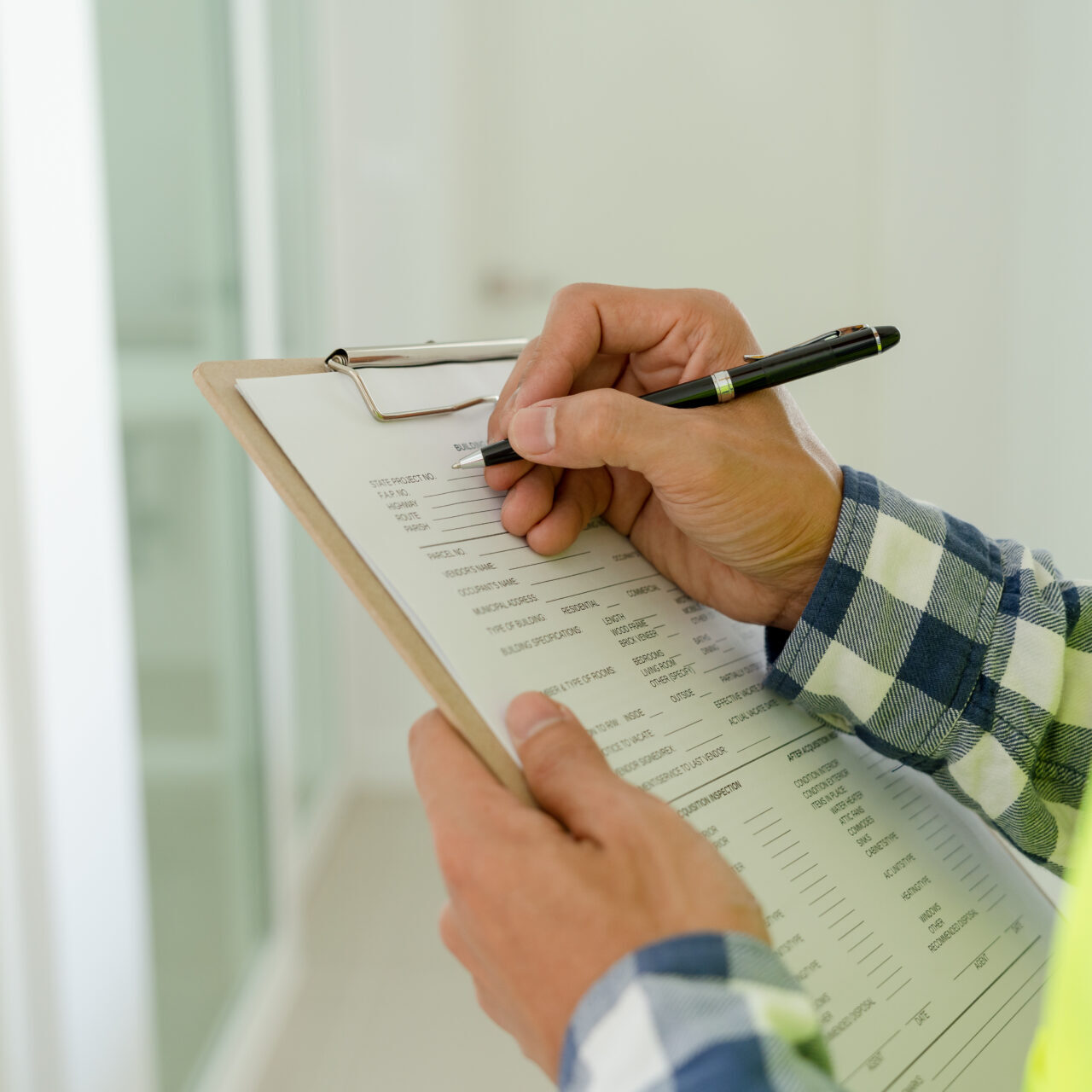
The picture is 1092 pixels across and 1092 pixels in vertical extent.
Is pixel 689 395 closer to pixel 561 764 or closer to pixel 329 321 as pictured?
pixel 561 764

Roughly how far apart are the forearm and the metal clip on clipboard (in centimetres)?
23

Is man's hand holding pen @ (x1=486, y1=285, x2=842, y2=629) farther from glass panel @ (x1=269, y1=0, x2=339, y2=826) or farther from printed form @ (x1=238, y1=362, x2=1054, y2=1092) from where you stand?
glass panel @ (x1=269, y1=0, x2=339, y2=826)

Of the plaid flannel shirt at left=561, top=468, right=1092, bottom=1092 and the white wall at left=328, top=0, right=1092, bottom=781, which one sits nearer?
the plaid flannel shirt at left=561, top=468, right=1092, bottom=1092

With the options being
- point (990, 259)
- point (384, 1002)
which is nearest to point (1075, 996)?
point (384, 1002)

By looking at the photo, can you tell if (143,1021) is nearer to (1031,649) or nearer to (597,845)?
(597,845)

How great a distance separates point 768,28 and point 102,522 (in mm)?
1521

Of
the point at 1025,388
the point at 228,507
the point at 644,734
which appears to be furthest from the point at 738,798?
the point at 1025,388

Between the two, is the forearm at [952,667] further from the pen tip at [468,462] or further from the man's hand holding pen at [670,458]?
the pen tip at [468,462]

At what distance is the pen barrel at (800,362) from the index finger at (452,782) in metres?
0.26

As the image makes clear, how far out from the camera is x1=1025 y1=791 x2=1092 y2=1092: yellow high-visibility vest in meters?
0.19

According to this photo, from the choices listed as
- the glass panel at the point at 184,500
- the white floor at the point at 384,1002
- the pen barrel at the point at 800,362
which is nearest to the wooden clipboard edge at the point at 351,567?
the pen barrel at the point at 800,362

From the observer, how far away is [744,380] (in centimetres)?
48

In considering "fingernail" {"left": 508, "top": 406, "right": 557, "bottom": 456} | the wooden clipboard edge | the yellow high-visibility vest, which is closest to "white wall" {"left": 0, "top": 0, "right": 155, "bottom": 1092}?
the wooden clipboard edge

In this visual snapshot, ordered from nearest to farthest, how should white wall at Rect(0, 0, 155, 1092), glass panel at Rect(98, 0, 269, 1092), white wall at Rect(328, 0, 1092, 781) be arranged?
white wall at Rect(0, 0, 155, 1092) → glass panel at Rect(98, 0, 269, 1092) → white wall at Rect(328, 0, 1092, 781)
